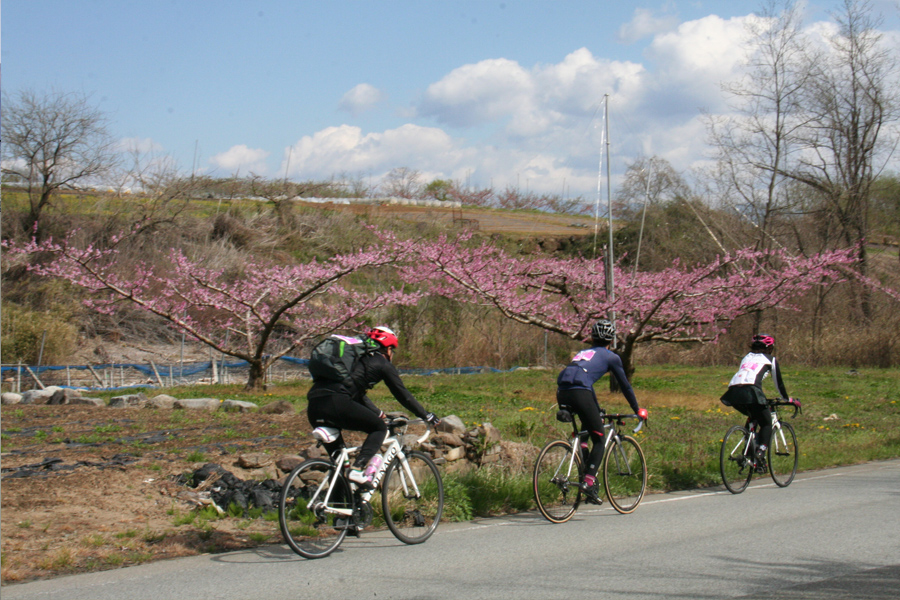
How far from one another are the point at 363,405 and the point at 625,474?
11.5ft

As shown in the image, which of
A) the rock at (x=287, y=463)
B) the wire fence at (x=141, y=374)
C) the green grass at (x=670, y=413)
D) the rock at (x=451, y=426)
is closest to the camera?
the green grass at (x=670, y=413)

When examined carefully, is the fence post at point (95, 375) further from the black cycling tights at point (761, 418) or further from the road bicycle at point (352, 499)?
the black cycling tights at point (761, 418)

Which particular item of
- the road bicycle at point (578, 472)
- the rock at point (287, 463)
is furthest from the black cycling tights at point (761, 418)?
the rock at point (287, 463)

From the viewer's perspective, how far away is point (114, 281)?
23.5m

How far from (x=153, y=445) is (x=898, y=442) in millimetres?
13275

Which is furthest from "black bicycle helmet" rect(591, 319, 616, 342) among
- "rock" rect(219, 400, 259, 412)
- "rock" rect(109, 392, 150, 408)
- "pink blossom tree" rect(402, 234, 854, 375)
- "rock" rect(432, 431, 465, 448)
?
"pink blossom tree" rect(402, 234, 854, 375)

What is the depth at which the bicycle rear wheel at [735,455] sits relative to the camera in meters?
10.3

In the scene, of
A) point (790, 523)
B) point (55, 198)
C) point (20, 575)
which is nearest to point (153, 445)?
point (20, 575)

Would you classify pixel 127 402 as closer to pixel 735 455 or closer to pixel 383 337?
pixel 383 337

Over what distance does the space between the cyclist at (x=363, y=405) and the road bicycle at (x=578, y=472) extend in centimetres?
183

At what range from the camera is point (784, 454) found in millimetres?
11133

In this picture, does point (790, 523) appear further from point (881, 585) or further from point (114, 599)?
point (114, 599)

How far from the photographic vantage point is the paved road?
560cm

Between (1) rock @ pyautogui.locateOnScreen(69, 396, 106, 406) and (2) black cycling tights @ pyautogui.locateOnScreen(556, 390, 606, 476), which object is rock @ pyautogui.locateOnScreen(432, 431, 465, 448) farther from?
(1) rock @ pyautogui.locateOnScreen(69, 396, 106, 406)
